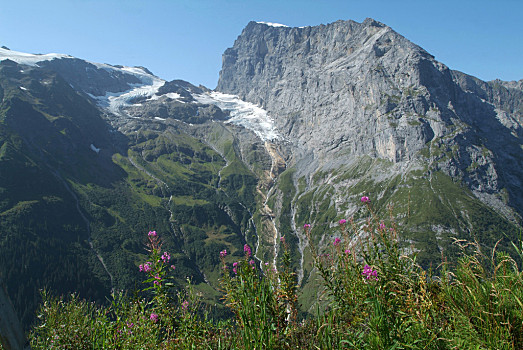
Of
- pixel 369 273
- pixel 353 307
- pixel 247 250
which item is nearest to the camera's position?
pixel 353 307

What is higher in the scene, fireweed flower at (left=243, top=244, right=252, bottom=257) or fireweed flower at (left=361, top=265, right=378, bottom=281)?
fireweed flower at (left=361, top=265, right=378, bottom=281)

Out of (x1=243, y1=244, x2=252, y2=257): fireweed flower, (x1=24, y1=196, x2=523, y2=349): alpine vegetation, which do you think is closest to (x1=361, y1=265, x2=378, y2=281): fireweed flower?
(x1=24, y1=196, x2=523, y2=349): alpine vegetation

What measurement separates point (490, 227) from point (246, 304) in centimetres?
22565

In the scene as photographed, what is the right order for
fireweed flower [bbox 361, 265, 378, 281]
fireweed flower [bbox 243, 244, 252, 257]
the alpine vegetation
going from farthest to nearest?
fireweed flower [bbox 243, 244, 252, 257] < fireweed flower [bbox 361, 265, 378, 281] < the alpine vegetation

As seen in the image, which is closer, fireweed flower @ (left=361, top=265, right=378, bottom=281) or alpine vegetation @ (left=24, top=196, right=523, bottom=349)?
alpine vegetation @ (left=24, top=196, right=523, bottom=349)

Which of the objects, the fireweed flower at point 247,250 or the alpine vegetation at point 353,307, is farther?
the fireweed flower at point 247,250

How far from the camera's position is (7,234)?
168 m

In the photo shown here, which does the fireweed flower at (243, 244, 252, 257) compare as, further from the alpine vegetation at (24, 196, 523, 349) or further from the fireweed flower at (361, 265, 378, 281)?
the fireweed flower at (361, 265, 378, 281)

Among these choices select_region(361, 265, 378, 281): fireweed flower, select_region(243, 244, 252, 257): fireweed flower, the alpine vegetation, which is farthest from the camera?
select_region(243, 244, 252, 257): fireweed flower

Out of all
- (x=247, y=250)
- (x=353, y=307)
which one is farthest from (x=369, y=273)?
(x=247, y=250)

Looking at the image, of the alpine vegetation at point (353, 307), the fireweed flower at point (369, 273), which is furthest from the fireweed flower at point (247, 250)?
the fireweed flower at point (369, 273)

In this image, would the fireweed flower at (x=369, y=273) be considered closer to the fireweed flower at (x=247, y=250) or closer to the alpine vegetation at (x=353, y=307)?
the alpine vegetation at (x=353, y=307)

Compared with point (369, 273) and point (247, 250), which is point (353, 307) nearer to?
point (369, 273)

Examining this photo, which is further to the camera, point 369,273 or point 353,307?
point 369,273
